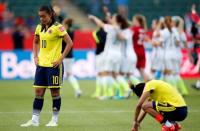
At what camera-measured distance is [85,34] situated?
33438mm

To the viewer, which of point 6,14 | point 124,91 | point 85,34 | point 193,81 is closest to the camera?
point 124,91

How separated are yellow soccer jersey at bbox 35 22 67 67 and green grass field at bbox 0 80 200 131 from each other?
1315 mm

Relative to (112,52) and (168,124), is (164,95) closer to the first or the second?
(168,124)

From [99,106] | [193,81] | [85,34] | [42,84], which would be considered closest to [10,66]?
[85,34]

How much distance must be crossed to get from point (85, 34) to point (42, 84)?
759 inches

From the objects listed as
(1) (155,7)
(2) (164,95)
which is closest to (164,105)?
(2) (164,95)

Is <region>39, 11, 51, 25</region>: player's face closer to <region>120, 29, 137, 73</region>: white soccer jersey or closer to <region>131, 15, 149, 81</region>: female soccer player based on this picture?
<region>120, 29, 137, 73</region>: white soccer jersey

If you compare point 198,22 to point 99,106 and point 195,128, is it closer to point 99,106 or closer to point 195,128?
point 99,106

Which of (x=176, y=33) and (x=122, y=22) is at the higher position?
(x=122, y=22)

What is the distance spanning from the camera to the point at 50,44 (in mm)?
14250

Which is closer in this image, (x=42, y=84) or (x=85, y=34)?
(x=42, y=84)

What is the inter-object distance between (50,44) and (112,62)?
7.25 meters

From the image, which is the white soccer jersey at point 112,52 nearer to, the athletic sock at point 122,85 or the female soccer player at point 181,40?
the athletic sock at point 122,85

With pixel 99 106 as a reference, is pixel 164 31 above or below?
above
